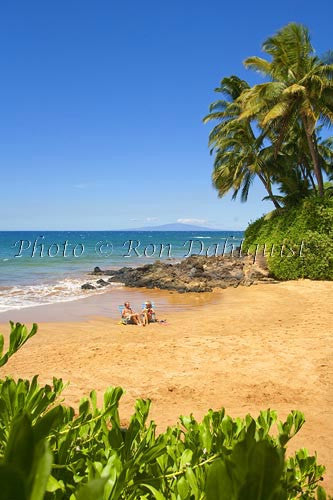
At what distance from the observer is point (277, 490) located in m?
0.47

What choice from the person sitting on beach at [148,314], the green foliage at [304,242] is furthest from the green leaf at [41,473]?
the green foliage at [304,242]

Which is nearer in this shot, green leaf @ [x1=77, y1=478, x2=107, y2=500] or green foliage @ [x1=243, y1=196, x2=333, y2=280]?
green leaf @ [x1=77, y1=478, x2=107, y2=500]

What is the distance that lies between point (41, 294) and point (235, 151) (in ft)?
50.3

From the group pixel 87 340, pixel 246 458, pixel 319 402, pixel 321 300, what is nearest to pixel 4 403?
pixel 246 458

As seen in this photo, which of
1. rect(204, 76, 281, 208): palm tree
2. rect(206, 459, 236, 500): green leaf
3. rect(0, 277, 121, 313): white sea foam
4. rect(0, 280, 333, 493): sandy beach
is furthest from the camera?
rect(204, 76, 281, 208): palm tree

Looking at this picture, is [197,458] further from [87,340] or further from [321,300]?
[321,300]

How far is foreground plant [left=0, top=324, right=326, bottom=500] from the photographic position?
0.42 m

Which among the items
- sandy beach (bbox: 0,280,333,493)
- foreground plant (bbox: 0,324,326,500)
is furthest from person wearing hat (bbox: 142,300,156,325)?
foreground plant (bbox: 0,324,326,500)

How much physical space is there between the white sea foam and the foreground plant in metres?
13.2

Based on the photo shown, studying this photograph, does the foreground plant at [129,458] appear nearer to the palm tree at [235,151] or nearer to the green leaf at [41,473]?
the green leaf at [41,473]

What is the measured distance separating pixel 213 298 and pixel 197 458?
47.5 ft

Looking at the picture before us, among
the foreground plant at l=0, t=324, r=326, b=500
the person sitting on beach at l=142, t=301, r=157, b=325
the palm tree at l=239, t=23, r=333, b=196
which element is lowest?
the person sitting on beach at l=142, t=301, r=157, b=325

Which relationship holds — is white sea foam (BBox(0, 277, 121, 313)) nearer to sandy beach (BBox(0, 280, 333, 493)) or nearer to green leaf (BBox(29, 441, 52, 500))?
sandy beach (BBox(0, 280, 333, 493))

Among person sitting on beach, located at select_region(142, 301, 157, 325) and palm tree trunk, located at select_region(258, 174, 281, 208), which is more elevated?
palm tree trunk, located at select_region(258, 174, 281, 208)
